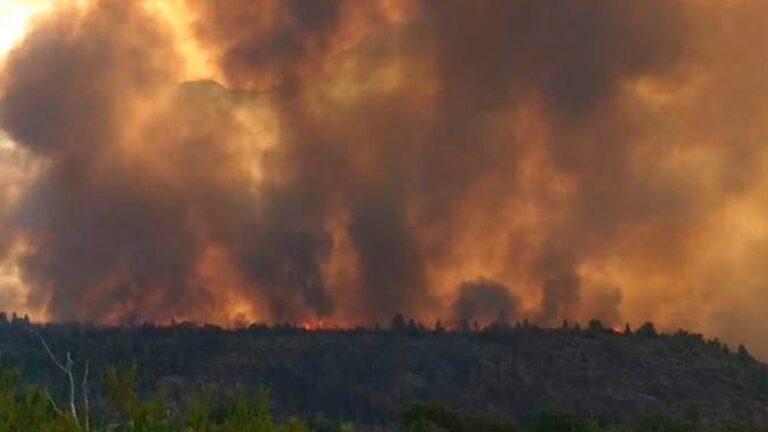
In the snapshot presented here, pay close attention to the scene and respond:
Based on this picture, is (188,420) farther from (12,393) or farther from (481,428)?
(481,428)

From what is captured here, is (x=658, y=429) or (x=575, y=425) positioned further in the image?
(x=658, y=429)

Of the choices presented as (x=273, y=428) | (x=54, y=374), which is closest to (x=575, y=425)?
(x=54, y=374)

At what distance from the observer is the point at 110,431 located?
45281mm

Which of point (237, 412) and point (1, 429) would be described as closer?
point (1, 429)

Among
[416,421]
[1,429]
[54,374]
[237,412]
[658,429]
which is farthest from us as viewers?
[54,374]

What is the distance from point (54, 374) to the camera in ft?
623

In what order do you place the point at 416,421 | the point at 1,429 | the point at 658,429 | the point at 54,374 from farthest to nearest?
the point at 54,374
the point at 658,429
the point at 416,421
the point at 1,429

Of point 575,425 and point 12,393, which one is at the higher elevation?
point 575,425

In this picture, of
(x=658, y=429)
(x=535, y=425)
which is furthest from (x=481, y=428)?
(x=658, y=429)

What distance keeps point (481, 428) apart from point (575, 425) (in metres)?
11.5

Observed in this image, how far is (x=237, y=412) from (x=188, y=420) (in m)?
Result: 1.81

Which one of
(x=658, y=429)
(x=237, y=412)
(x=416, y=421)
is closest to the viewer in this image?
(x=237, y=412)

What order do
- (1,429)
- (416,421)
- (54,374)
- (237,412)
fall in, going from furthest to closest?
1. (54,374)
2. (416,421)
3. (237,412)
4. (1,429)

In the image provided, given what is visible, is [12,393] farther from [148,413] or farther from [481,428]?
[481,428]
